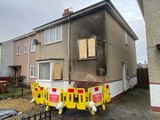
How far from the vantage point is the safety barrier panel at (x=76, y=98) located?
20.4 feet

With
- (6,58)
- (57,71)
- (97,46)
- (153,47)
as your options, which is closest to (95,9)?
(97,46)

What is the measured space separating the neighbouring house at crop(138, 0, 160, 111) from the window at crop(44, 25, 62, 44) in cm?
726

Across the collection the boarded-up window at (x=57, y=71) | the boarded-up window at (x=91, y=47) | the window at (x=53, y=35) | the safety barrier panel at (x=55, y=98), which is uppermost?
the window at (x=53, y=35)

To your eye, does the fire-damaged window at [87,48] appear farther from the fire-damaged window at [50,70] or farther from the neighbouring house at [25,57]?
the neighbouring house at [25,57]

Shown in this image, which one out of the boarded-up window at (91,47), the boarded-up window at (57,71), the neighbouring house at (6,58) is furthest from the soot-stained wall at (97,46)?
the neighbouring house at (6,58)

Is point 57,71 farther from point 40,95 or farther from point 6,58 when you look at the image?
point 6,58

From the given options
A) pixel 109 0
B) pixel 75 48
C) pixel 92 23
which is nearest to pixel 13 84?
pixel 75 48

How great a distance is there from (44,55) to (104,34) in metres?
6.79

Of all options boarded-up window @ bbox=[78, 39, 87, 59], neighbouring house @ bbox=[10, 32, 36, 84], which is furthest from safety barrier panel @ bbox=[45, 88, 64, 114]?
neighbouring house @ bbox=[10, 32, 36, 84]

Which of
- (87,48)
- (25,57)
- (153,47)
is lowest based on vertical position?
(153,47)

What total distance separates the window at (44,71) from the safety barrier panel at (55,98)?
3581 millimetres

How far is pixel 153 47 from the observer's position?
7230 millimetres

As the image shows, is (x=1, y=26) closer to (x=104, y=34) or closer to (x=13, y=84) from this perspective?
(x=13, y=84)

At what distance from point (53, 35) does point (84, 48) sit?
431 centimetres
